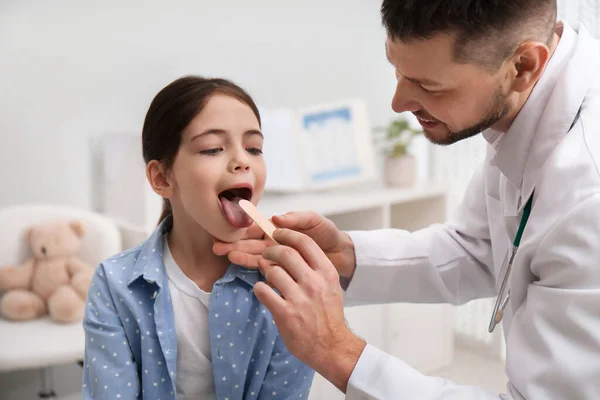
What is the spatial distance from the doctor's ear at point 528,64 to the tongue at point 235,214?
0.52m

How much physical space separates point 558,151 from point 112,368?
0.82 metres

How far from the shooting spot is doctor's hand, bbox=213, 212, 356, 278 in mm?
1157

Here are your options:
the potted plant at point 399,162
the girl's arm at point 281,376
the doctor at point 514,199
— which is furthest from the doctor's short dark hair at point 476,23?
the potted plant at point 399,162

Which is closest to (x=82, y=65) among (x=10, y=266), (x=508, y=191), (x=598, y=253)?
(x=10, y=266)

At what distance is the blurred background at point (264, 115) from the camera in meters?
1.99

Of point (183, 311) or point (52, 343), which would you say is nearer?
point (183, 311)

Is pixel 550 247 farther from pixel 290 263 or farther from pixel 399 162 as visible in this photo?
pixel 399 162

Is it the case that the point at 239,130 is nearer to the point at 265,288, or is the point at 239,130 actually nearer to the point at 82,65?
the point at 265,288

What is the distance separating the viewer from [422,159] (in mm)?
3178

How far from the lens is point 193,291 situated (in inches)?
45.4

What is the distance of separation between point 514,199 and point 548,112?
0.20 metres

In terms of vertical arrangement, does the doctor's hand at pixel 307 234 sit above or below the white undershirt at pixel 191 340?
above

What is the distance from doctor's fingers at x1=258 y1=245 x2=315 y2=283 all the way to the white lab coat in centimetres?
17

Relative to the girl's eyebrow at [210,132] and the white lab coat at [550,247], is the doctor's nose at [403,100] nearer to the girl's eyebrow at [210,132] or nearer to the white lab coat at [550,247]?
the white lab coat at [550,247]
